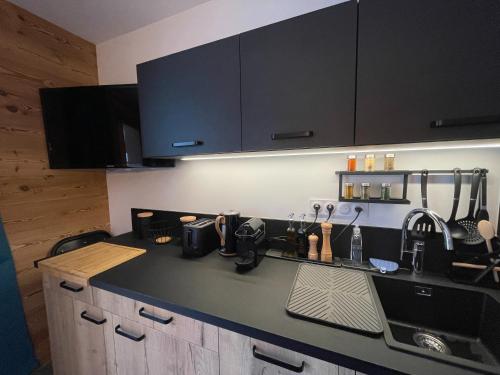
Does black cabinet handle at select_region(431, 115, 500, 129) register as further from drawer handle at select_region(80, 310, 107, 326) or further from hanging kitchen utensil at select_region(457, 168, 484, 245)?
drawer handle at select_region(80, 310, 107, 326)

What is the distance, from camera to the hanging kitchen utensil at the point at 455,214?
89cm

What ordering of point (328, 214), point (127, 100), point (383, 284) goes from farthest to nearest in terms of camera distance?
1. point (127, 100)
2. point (328, 214)
3. point (383, 284)

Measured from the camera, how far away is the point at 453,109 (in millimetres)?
670

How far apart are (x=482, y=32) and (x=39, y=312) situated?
8.67ft

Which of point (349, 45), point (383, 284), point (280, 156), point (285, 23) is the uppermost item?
point (285, 23)

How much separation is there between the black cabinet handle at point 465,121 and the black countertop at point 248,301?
2.14 ft

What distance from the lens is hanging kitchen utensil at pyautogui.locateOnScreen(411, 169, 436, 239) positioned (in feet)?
A: 3.12

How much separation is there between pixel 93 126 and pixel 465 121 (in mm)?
1856

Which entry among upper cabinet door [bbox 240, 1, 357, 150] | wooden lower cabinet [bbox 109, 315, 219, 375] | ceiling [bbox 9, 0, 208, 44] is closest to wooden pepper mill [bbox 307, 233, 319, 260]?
upper cabinet door [bbox 240, 1, 357, 150]

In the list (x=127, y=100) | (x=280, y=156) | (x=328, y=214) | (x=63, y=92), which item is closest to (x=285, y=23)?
(x=280, y=156)

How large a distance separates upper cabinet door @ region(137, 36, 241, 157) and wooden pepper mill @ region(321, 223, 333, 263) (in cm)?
59

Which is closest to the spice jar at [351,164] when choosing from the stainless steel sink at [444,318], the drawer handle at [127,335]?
the stainless steel sink at [444,318]

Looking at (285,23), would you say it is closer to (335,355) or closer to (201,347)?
(335,355)

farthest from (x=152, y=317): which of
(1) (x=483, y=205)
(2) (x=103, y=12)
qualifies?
(2) (x=103, y=12)
